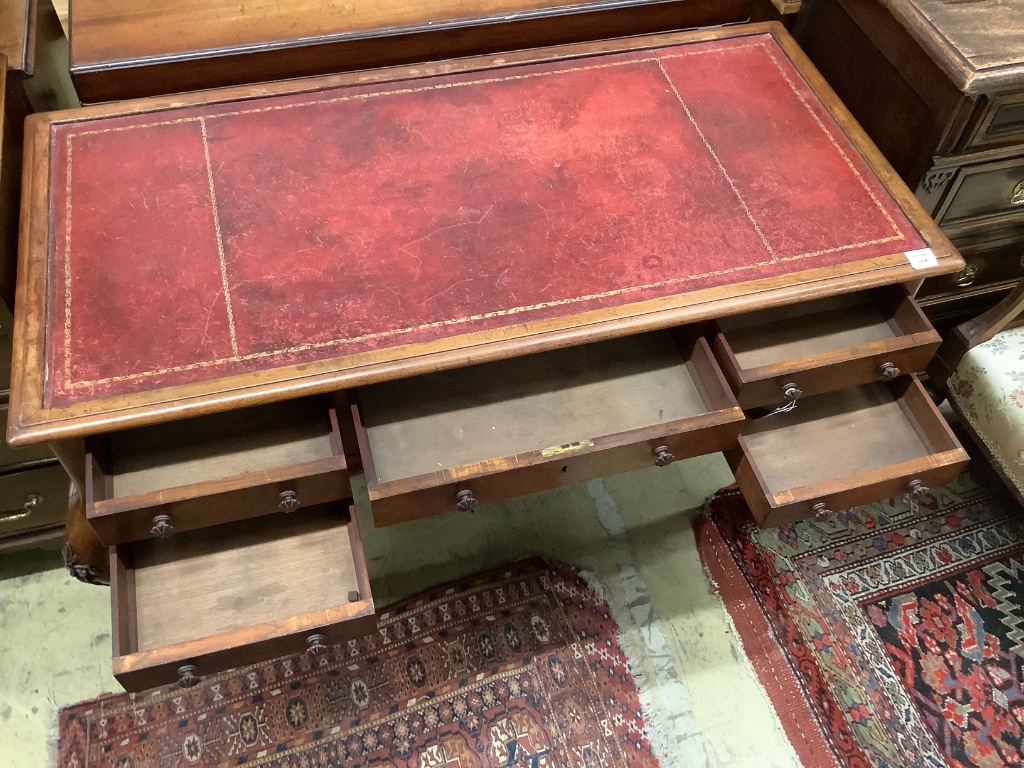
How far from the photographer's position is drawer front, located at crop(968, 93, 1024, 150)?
56.0 inches

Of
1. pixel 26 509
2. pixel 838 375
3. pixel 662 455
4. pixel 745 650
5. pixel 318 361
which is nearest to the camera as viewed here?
pixel 318 361

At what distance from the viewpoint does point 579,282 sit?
1.24m

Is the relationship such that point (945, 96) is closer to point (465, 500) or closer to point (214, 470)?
point (465, 500)

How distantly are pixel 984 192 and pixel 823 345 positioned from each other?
0.55 m

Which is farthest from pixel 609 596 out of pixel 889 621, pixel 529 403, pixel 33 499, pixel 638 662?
pixel 33 499

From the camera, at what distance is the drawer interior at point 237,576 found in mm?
1231

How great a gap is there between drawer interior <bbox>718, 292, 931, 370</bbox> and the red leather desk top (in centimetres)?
17

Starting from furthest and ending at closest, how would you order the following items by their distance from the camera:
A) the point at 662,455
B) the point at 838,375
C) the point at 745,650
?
the point at 745,650 < the point at 838,375 < the point at 662,455

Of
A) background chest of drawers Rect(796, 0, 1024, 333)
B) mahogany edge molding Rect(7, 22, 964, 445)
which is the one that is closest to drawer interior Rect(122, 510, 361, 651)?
mahogany edge molding Rect(7, 22, 964, 445)

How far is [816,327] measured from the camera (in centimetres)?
144

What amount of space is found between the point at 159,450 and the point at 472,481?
498 mm

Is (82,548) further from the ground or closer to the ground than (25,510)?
closer to the ground

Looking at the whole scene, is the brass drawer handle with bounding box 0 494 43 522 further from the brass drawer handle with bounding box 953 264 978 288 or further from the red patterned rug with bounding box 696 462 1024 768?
the brass drawer handle with bounding box 953 264 978 288

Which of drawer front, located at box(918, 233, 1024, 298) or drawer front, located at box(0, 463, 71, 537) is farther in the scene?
drawer front, located at box(918, 233, 1024, 298)
